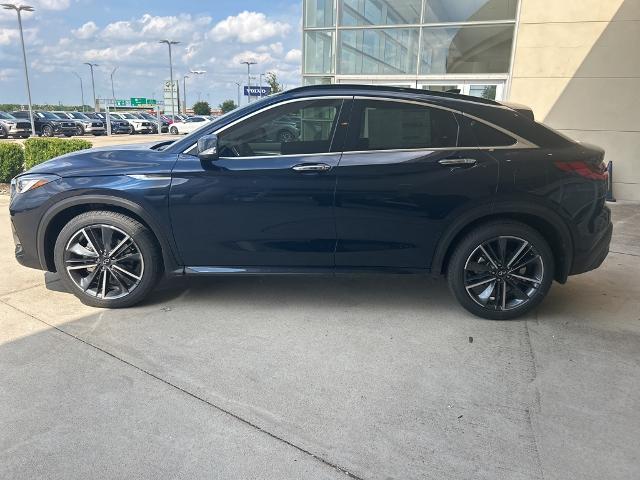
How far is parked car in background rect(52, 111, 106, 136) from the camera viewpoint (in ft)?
112

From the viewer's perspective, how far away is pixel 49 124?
3169cm

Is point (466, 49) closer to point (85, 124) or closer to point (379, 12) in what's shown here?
point (379, 12)

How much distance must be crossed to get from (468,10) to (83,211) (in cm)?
911

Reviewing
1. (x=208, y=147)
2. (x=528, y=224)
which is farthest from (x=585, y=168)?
(x=208, y=147)

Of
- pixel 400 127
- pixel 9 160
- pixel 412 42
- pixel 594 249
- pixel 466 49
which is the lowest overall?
pixel 594 249

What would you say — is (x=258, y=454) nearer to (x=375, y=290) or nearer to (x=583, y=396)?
(x=583, y=396)

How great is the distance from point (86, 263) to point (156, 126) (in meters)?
41.1

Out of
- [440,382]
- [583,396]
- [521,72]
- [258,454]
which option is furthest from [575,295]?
[521,72]

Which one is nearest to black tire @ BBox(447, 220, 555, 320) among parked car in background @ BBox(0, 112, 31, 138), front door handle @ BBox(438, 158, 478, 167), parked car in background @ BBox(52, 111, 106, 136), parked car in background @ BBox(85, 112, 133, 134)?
front door handle @ BBox(438, 158, 478, 167)

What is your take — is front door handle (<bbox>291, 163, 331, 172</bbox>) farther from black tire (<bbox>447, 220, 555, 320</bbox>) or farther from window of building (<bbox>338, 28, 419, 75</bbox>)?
window of building (<bbox>338, 28, 419, 75</bbox>)

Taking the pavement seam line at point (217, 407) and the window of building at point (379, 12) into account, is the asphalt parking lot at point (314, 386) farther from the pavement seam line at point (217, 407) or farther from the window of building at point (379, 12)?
the window of building at point (379, 12)

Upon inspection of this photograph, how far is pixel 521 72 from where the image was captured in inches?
383

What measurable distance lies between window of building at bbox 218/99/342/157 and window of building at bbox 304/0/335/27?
812 centimetres

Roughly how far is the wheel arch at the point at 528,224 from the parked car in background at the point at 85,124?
3555cm
